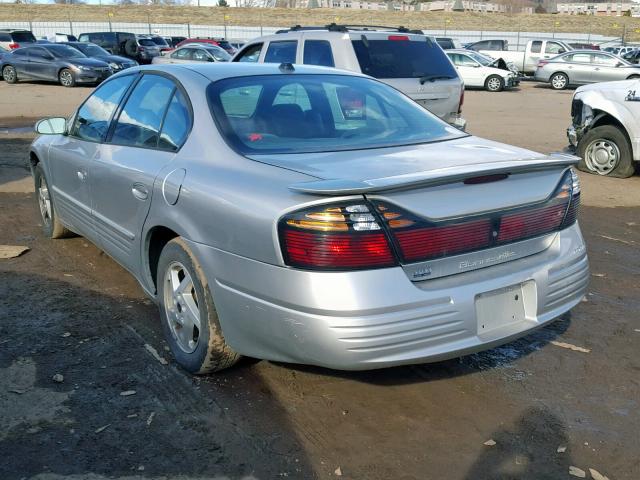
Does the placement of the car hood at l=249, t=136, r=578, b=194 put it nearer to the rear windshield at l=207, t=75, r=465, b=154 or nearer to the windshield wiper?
the rear windshield at l=207, t=75, r=465, b=154

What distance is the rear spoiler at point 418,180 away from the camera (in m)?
2.76

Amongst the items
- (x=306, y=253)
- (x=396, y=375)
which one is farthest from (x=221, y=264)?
(x=396, y=375)

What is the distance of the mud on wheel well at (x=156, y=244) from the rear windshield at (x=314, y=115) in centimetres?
69

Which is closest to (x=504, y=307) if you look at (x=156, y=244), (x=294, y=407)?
(x=294, y=407)

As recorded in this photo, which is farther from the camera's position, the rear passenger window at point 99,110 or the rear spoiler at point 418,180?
the rear passenger window at point 99,110

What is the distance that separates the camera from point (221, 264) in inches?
124

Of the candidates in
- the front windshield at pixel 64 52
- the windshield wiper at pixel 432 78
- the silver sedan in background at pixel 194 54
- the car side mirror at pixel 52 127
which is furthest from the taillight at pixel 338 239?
the front windshield at pixel 64 52

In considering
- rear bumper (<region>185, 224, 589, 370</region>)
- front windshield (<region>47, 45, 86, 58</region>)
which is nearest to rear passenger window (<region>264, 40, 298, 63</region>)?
rear bumper (<region>185, 224, 589, 370</region>)

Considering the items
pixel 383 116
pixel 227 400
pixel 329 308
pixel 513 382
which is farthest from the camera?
pixel 383 116

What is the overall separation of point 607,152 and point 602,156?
0.09m

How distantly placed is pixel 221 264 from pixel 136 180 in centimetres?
104

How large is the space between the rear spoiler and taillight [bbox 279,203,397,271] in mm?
82

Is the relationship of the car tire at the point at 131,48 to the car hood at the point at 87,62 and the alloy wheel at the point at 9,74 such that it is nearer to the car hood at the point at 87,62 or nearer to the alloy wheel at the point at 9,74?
the alloy wheel at the point at 9,74

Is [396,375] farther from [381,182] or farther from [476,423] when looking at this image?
[381,182]
